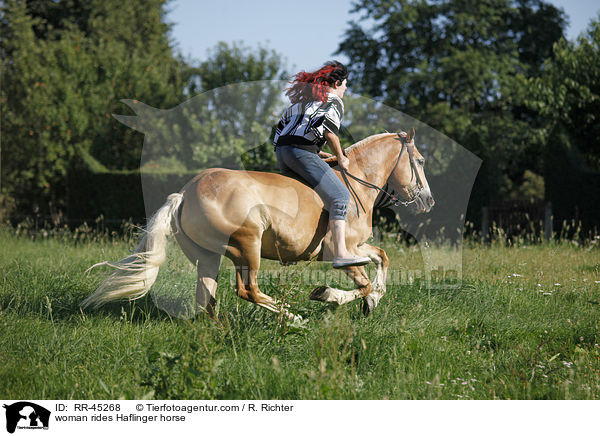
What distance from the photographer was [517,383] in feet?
11.9

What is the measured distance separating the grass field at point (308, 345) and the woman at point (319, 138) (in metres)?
0.51

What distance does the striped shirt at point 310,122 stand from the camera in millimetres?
4543

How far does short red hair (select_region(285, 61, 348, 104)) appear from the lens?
4.58 m

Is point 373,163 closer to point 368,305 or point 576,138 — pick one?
point 368,305

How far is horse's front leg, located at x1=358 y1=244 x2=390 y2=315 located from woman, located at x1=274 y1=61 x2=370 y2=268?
0.55m

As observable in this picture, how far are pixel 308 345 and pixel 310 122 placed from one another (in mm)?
1996

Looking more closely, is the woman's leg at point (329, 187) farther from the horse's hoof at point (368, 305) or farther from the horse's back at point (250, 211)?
the horse's hoof at point (368, 305)

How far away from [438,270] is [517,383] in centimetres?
322

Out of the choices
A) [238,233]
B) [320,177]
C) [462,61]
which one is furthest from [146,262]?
[462,61]
